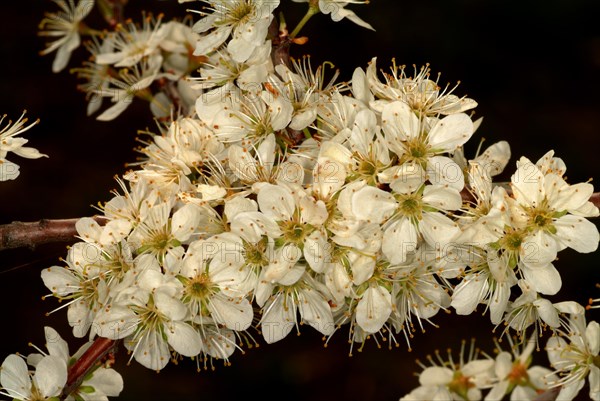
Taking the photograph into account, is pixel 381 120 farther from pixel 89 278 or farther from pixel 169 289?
pixel 89 278

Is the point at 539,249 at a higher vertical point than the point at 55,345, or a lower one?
higher

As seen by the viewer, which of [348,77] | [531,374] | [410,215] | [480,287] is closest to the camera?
[410,215]

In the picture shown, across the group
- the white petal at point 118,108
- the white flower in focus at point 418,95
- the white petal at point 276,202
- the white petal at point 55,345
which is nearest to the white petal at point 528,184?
the white flower in focus at point 418,95

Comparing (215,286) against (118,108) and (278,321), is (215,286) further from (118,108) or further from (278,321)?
(118,108)

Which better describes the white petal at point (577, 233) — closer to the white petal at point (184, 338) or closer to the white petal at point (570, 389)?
the white petal at point (570, 389)

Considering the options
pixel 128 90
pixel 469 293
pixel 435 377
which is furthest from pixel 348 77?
pixel 469 293
